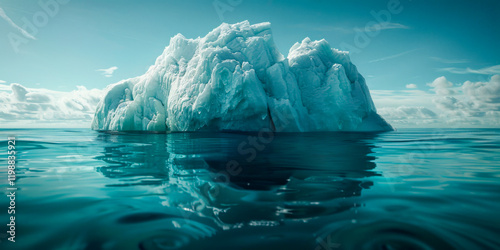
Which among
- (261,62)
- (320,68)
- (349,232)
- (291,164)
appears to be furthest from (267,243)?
(320,68)

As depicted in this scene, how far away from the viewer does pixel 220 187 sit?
431 cm

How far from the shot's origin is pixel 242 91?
75.9 feet

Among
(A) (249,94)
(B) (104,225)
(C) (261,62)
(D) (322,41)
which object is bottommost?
(B) (104,225)

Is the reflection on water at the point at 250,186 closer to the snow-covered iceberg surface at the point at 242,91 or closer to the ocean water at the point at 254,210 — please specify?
the ocean water at the point at 254,210

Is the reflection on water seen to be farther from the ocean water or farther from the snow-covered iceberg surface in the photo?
the snow-covered iceberg surface

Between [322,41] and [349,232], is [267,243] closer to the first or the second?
[349,232]

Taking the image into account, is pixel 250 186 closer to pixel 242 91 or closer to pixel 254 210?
pixel 254 210

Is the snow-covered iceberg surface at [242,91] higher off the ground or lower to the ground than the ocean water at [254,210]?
higher

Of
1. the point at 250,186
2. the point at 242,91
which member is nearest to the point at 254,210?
the point at 250,186

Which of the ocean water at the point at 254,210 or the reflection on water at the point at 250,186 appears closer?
the ocean water at the point at 254,210

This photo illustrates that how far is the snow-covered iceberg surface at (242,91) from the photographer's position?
77.7ft

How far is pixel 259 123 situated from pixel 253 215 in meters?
21.7

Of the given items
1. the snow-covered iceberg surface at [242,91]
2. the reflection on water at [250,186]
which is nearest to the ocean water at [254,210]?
the reflection on water at [250,186]

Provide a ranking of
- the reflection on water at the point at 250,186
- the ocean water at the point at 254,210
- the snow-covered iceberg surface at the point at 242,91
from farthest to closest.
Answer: the snow-covered iceberg surface at the point at 242,91, the reflection on water at the point at 250,186, the ocean water at the point at 254,210
